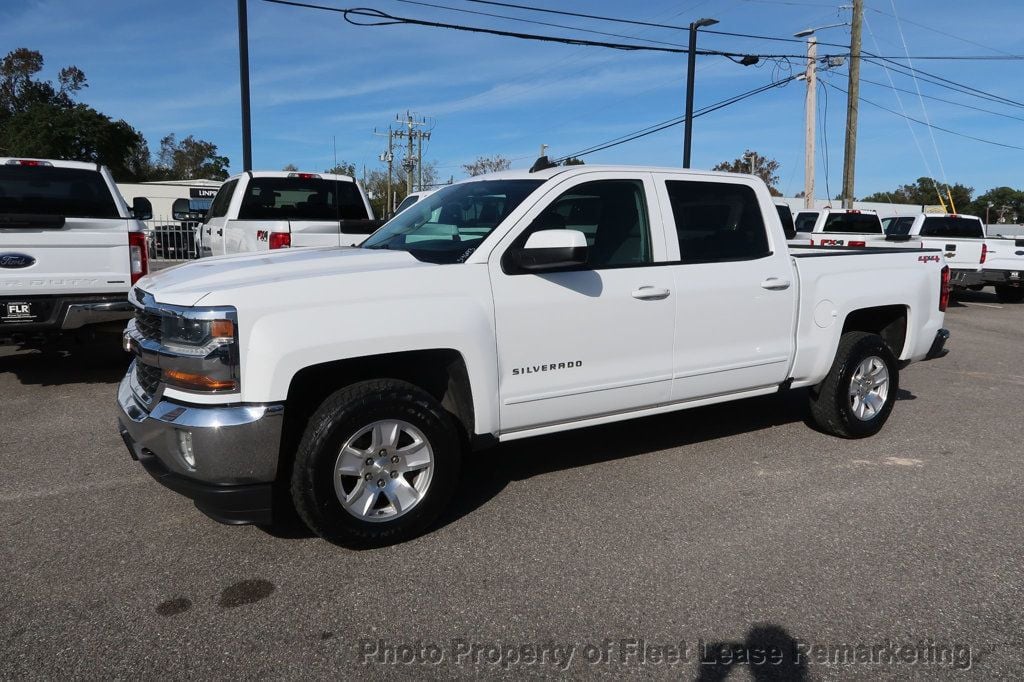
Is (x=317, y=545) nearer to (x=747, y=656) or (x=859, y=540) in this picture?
(x=747, y=656)

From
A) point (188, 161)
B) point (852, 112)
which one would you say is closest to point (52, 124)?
point (188, 161)

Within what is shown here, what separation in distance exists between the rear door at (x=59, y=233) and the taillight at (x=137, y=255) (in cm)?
5

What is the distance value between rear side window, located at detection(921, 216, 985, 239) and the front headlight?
54.7ft

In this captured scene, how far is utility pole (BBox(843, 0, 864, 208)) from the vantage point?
21.9 m

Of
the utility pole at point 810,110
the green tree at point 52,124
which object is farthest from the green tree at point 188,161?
the utility pole at point 810,110

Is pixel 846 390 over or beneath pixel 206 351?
beneath

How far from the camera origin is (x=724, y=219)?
4.97 metres

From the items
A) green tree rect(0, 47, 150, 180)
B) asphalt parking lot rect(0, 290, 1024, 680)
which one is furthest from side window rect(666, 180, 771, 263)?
green tree rect(0, 47, 150, 180)

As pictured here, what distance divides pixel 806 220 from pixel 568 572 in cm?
1936

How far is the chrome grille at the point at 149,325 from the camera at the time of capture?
3600 mm

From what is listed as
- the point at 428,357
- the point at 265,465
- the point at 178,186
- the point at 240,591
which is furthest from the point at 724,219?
the point at 178,186

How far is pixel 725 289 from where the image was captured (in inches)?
185

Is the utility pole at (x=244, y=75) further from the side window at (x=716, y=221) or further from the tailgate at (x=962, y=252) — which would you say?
the tailgate at (x=962, y=252)

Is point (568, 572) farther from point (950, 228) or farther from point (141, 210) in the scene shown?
point (950, 228)
